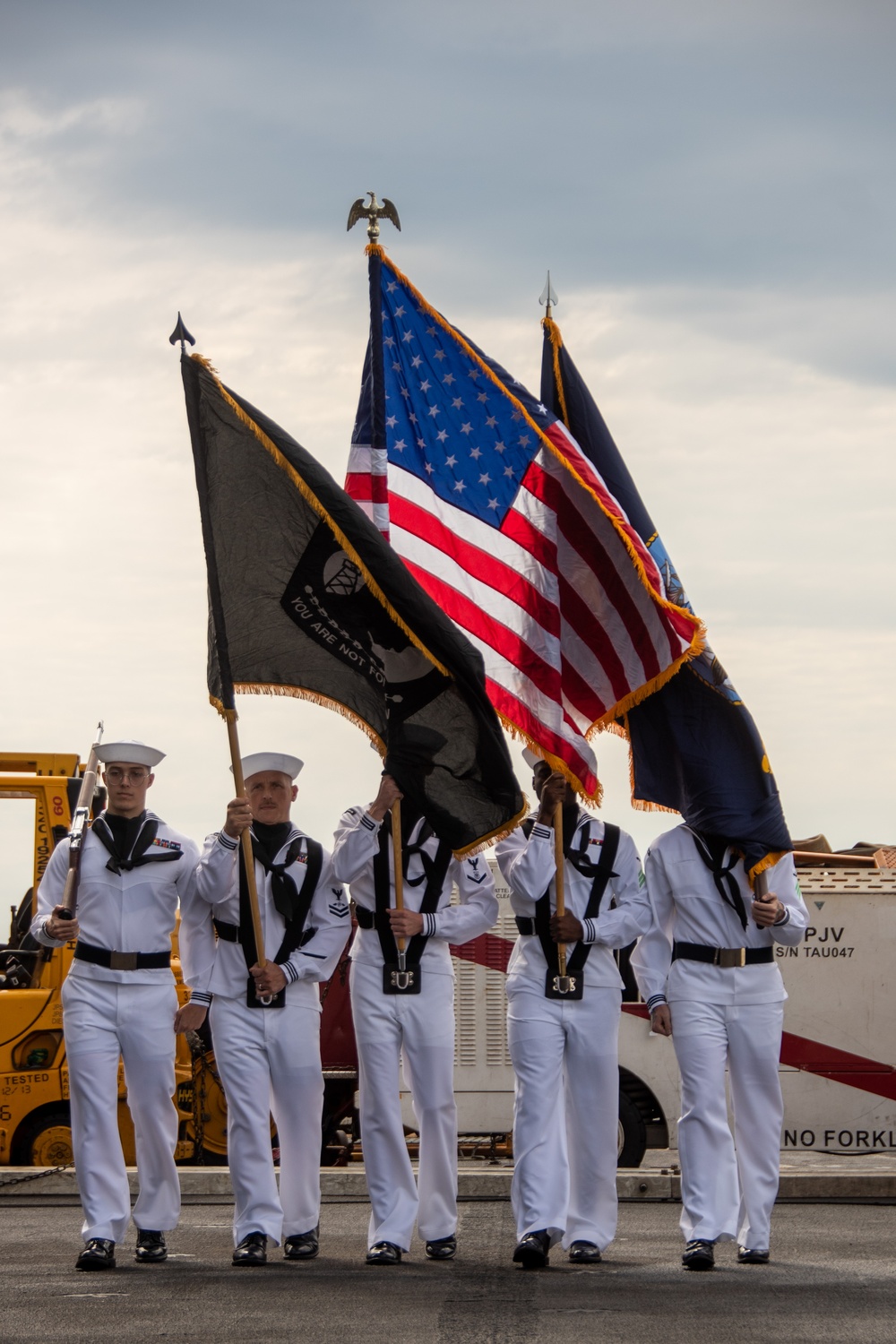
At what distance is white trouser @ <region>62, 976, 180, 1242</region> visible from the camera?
26.1 ft

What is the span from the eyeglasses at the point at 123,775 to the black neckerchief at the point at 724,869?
8.55 ft

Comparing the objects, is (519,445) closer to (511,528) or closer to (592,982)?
(511,528)

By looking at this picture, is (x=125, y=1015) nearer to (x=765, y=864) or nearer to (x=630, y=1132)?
(x=765, y=864)

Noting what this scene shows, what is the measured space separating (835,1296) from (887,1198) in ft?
15.7

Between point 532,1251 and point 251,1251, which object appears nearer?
point 532,1251

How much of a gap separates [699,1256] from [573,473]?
3541mm

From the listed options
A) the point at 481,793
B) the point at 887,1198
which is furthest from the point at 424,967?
the point at 887,1198

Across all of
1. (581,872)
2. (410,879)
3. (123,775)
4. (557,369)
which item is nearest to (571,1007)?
(581,872)

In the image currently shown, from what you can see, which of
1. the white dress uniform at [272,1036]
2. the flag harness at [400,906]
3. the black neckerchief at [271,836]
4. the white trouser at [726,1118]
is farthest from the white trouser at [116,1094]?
the white trouser at [726,1118]

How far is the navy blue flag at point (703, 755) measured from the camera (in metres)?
8.32

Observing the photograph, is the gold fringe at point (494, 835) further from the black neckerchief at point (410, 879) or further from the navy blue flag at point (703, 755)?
the navy blue flag at point (703, 755)

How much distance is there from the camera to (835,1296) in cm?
700

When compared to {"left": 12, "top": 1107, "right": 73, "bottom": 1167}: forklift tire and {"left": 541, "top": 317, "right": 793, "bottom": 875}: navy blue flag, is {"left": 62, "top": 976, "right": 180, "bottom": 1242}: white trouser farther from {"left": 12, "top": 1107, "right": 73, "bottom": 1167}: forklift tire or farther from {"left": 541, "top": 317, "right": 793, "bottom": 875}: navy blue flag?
{"left": 12, "top": 1107, "right": 73, "bottom": 1167}: forklift tire

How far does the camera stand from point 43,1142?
12.0 meters
